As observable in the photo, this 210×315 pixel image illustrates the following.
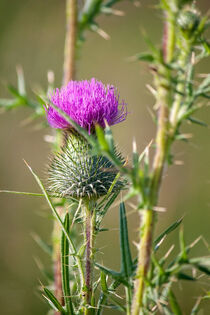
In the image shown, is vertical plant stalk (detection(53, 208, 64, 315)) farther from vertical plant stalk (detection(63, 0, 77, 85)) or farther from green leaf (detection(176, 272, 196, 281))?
green leaf (detection(176, 272, 196, 281))

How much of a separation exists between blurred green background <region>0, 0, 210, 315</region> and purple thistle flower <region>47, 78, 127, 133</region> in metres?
2.87

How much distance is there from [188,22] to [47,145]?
4238 millimetres

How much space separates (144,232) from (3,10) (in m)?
5.17

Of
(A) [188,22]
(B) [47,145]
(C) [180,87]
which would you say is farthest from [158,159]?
(B) [47,145]

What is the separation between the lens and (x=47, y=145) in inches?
216

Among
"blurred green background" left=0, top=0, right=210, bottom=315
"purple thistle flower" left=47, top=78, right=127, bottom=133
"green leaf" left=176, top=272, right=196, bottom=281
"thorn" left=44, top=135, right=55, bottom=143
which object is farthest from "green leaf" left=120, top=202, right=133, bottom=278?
"blurred green background" left=0, top=0, right=210, bottom=315

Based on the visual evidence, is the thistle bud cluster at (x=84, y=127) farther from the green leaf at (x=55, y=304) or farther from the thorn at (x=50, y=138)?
the thorn at (x=50, y=138)

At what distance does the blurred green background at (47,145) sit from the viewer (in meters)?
4.81

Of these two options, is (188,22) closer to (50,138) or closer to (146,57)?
(146,57)

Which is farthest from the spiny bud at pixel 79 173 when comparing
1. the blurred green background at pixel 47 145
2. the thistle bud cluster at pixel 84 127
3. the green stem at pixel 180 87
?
the blurred green background at pixel 47 145

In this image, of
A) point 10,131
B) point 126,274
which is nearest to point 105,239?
point 10,131

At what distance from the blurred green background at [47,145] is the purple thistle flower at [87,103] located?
9.42 ft

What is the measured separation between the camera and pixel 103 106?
1.80 metres

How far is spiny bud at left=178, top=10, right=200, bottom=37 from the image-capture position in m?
1.34
